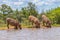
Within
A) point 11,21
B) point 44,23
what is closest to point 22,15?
point 44,23

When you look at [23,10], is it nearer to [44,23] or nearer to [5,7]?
[5,7]

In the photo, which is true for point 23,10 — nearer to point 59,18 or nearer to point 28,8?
point 28,8

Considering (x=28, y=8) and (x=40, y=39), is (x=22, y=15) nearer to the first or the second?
(x=28, y=8)

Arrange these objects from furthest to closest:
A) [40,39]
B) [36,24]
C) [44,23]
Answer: [44,23] → [36,24] → [40,39]

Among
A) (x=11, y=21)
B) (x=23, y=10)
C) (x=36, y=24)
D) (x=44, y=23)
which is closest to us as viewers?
(x=11, y=21)

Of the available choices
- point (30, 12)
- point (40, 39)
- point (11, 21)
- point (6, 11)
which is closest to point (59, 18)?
point (30, 12)

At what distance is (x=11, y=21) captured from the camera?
4012 cm

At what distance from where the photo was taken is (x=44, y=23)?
151 ft

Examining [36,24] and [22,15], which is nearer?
[36,24]

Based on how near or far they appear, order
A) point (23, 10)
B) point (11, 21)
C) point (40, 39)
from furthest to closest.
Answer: point (23, 10) → point (11, 21) → point (40, 39)

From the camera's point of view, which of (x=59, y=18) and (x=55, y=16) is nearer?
(x=59, y=18)

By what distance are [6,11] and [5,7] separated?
100 centimetres

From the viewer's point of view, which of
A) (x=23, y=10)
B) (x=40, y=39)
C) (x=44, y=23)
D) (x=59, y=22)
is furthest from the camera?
(x=23, y=10)

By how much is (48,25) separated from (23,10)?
21.6m
